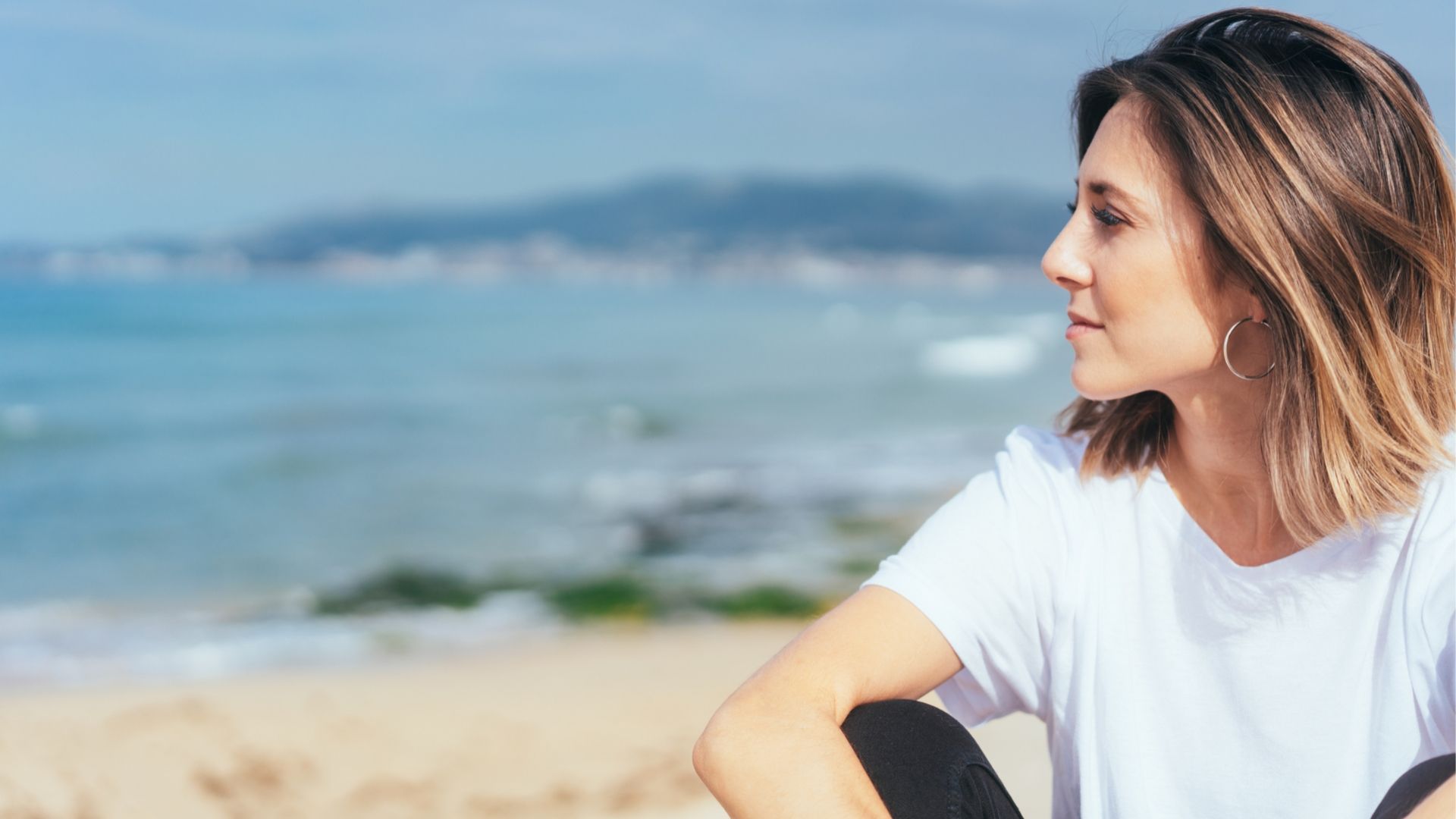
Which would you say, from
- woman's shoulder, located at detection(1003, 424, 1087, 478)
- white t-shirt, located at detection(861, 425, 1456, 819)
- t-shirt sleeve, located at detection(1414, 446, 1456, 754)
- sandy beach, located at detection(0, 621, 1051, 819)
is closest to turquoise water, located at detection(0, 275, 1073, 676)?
sandy beach, located at detection(0, 621, 1051, 819)

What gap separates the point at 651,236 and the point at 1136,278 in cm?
4876

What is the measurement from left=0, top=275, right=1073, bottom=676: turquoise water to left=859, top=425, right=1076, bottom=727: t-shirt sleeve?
18.6 ft

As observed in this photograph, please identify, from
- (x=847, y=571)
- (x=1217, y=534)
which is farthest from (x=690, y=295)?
(x=1217, y=534)

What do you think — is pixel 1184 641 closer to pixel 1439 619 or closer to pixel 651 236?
pixel 1439 619

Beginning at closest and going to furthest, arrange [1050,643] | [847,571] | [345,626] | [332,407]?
[1050,643] → [345,626] → [847,571] → [332,407]

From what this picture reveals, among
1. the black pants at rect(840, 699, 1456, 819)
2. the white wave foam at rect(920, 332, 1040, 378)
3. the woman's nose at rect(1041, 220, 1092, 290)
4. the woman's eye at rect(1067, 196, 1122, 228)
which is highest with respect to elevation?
the woman's eye at rect(1067, 196, 1122, 228)

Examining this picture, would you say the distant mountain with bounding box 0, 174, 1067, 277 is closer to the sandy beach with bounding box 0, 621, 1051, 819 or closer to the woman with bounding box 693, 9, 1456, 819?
the sandy beach with bounding box 0, 621, 1051, 819

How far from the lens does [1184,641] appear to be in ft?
5.56

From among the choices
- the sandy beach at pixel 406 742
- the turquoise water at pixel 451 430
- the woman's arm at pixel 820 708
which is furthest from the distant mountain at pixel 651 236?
the woman's arm at pixel 820 708

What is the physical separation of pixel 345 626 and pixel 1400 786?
596 cm

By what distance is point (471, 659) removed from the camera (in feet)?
19.0

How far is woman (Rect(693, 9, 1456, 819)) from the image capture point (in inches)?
62.3

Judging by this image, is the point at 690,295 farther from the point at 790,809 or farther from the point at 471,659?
the point at 790,809

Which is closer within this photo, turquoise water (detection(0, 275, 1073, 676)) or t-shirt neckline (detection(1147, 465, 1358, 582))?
t-shirt neckline (detection(1147, 465, 1358, 582))
